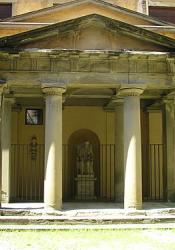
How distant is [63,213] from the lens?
14195 mm

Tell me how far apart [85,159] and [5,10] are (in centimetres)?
799

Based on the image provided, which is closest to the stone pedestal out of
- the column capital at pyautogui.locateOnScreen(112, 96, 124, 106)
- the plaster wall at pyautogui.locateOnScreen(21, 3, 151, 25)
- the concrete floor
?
the concrete floor

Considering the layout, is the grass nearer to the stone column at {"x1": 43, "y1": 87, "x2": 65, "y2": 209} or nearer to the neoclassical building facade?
the stone column at {"x1": 43, "y1": 87, "x2": 65, "y2": 209}

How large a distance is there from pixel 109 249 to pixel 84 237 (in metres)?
1.47

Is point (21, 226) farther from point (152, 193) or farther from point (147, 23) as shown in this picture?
point (147, 23)

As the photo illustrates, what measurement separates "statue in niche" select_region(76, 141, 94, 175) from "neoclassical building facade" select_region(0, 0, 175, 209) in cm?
5

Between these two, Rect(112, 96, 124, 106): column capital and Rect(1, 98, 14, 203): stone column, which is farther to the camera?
Rect(1, 98, 14, 203): stone column

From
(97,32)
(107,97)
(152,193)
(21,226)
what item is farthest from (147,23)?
(21,226)

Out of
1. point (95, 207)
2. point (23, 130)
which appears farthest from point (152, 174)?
point (23, 130)

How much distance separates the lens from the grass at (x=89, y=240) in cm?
1076

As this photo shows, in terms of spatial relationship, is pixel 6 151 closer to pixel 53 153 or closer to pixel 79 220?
pixel 53 153

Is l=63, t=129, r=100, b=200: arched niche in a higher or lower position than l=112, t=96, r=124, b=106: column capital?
lower

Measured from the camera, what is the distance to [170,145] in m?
17.2

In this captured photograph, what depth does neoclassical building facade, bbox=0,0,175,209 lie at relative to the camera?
48.3 ft
